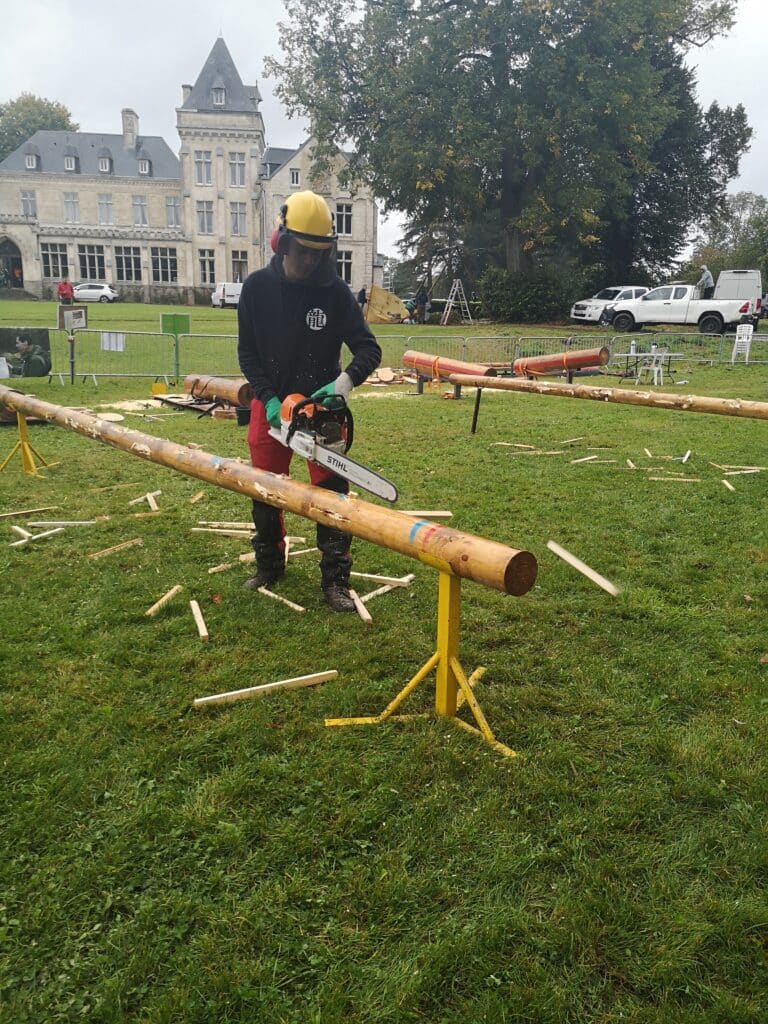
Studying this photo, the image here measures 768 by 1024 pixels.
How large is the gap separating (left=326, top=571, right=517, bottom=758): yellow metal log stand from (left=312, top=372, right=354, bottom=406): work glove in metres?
1.26

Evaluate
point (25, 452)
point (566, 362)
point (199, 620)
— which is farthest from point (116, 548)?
point (566, 362)

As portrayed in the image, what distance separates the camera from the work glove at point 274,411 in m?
3.91

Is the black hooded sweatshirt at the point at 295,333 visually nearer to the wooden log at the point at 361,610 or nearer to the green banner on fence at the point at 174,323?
the wooden log at the point at 361,610

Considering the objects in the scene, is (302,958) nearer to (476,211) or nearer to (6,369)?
(6,369)

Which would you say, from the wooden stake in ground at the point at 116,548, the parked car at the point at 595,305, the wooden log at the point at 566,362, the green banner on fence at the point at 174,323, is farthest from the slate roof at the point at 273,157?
the wooden stake in ground at the point at 116,548

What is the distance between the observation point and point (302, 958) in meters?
1.92

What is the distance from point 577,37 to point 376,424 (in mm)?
23659

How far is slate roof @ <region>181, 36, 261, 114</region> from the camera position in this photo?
5216cm

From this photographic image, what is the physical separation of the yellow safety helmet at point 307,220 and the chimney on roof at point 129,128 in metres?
63.1

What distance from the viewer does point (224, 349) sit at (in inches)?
712

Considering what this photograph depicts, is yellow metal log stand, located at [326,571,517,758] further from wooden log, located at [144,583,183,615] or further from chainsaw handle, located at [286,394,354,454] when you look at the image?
wooden log, located at [144,583,183,615]

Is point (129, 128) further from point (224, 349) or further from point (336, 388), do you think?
point (336, 388)

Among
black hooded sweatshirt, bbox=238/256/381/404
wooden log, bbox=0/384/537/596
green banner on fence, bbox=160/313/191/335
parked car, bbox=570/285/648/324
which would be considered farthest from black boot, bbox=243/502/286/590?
parked car, bbox=570/285/648/324

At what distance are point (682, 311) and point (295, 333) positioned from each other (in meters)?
22.1
